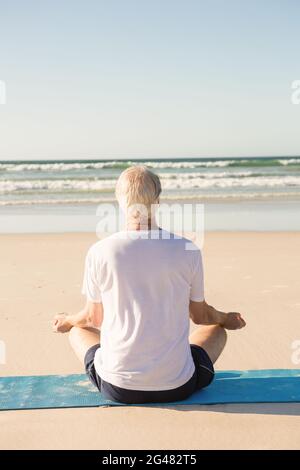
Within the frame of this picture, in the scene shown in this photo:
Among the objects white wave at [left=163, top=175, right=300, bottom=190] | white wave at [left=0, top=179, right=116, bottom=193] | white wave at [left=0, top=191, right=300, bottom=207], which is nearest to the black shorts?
white wave at [left=0, top=191, right=300, bottom=207]

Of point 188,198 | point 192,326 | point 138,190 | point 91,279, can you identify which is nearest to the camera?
point 138,190

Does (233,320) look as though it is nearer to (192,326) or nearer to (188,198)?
(192,326)

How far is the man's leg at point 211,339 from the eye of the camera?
3.44 meters

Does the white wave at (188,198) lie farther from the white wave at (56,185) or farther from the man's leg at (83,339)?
the man's leg at (83,339)

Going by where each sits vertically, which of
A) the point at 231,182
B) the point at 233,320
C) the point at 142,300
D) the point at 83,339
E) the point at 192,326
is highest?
the point at 142,300

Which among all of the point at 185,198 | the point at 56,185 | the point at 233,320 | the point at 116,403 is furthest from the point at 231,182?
the point at 116,403

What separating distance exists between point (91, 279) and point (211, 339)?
2.70ft

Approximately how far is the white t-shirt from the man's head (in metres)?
0.13

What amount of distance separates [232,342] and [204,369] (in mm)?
1417

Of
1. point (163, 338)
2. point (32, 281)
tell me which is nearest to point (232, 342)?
point (163, 338)

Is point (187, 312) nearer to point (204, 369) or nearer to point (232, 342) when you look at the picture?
point (204, 369)

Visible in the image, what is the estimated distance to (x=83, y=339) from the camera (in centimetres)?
353

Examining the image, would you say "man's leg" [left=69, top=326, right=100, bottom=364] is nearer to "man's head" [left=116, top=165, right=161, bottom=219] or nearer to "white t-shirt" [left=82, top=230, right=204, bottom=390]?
"white t-shirt" [left=82, top=230, right=204, bottom=390]

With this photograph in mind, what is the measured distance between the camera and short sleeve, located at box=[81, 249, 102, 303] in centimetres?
301
